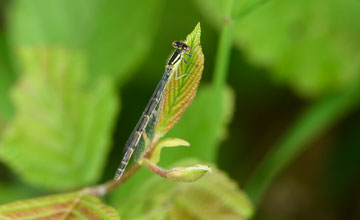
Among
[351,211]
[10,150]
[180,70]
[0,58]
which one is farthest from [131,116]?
[180,70]

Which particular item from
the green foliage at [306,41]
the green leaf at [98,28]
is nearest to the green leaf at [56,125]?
the green leaf at [98,28]

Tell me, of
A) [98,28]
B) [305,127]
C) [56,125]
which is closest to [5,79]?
[98,28]

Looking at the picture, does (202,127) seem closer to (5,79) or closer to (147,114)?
(147,114)

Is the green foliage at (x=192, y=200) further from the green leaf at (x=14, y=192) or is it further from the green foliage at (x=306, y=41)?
the green foliage at (x=306, y=41)

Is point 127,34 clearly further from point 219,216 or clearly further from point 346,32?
point 219,216

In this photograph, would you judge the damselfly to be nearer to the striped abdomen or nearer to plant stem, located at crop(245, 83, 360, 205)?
the striped abdomen

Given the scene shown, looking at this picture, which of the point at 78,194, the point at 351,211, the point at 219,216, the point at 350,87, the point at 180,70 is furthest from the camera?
the point at 351,211

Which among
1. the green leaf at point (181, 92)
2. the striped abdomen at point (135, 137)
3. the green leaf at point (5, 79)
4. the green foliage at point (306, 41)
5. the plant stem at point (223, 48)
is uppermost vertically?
the green foliage at point (306, 41)
